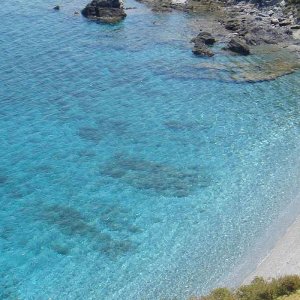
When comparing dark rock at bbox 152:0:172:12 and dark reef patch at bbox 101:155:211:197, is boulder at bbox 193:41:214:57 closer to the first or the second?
dark rock at bbox 152:0:172:12

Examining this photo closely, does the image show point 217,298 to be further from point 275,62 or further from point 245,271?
point 275,62

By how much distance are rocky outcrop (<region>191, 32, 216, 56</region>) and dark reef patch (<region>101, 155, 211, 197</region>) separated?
33762 millimetres

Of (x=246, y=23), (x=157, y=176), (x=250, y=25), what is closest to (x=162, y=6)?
(x=246, y=23)

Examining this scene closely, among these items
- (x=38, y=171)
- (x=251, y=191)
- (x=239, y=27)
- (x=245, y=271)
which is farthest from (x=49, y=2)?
(x=245, y=271)

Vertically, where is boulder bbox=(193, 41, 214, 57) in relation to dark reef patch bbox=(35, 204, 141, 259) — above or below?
above

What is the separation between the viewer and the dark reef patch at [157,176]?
52.0 m

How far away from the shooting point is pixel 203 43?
87062mm

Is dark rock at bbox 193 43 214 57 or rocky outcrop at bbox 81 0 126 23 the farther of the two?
rocky outcrop at bbox 81 0 126 23

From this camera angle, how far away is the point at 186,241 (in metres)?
44.9

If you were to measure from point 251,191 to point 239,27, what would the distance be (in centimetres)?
5020

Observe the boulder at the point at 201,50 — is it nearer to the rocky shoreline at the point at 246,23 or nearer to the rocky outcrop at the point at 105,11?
the rocky shoreline at the point at 246,23

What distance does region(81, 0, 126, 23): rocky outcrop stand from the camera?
100 meters

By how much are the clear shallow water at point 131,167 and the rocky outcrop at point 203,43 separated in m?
2.04

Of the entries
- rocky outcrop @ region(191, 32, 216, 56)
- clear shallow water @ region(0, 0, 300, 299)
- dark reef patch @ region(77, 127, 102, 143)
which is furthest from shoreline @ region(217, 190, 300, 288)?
rocky outcrop @ region(191, 32, 216, 56)
